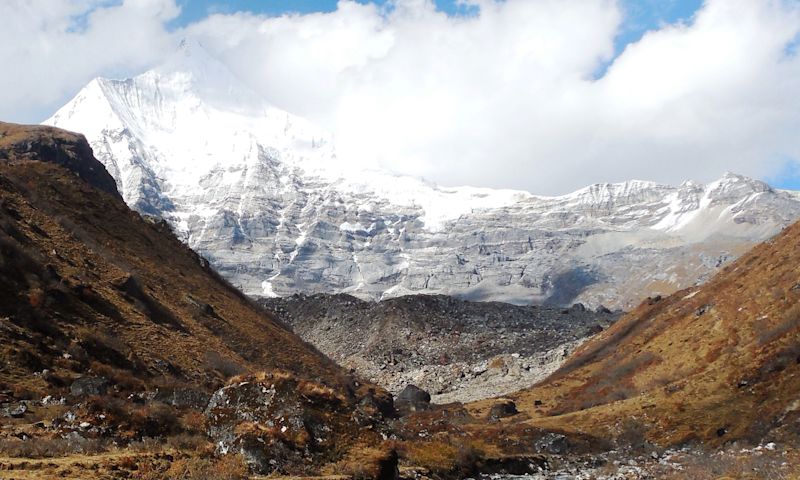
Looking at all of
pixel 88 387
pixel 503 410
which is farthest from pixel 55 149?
pixel 88 387

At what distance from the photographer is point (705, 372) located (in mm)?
41938

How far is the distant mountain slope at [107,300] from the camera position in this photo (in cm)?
2786

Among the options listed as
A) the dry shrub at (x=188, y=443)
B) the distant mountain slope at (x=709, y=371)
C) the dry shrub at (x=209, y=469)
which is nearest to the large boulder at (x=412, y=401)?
the distant mountain slope at (x=709, y=371)

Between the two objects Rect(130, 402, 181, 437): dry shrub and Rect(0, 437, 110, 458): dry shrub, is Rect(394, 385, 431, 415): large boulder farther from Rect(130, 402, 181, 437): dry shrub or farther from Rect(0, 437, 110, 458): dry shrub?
Rect(0, 437, 110, 458): dry shrub

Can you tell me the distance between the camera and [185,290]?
155ft

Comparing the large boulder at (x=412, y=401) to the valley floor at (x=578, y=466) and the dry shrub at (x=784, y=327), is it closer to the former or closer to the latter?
the dry shrub at (x=784, y=327)

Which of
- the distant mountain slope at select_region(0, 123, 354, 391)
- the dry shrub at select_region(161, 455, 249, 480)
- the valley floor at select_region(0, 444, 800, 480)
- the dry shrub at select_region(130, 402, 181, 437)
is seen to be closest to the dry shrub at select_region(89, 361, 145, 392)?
the distant mountain slope at select_region(0, 123, 354, 391)

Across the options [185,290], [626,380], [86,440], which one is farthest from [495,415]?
[86,440]

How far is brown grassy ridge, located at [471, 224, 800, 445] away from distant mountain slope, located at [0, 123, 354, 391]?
66.4 feet

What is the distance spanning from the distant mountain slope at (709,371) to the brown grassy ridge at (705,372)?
0.28ft

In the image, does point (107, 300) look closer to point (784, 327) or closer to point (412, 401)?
point (784, 327)

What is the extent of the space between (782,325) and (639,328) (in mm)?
32845

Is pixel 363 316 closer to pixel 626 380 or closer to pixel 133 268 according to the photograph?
pixel 626 380

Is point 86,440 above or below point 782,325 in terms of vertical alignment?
below
